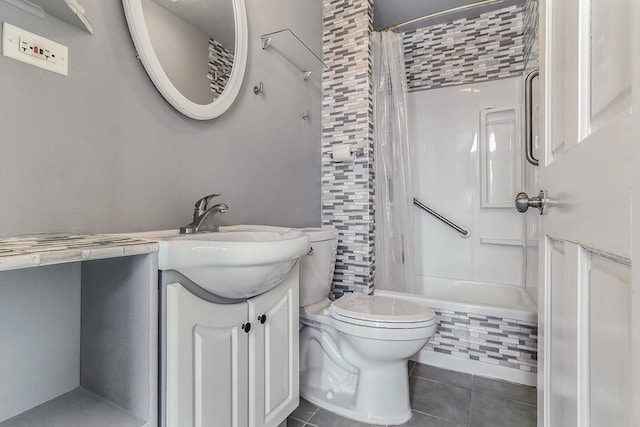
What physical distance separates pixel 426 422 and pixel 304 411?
0.53m

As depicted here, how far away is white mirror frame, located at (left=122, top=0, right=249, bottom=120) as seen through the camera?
0.93 m

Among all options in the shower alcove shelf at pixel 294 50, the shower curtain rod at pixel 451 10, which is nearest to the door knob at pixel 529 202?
the shower alcove shelf at pixel 294 50

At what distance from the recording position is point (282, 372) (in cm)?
106

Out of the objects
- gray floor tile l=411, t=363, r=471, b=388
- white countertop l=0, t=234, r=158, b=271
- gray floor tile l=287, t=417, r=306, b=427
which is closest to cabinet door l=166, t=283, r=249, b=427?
white countertop l=0, t=234, r=158, b=271

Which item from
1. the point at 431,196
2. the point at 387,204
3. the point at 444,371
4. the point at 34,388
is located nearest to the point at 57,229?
the point at 34,388

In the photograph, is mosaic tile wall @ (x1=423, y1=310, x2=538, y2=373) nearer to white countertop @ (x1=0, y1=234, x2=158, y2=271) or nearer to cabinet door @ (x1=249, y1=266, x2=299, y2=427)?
cabinet door @ (x1=249, y1=266, x2=299, y2=427)

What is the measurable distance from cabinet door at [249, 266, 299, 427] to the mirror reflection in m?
0.78

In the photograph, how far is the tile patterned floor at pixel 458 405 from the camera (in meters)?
1.32

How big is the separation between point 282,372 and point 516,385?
1.32 m

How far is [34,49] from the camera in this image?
28.8 inches

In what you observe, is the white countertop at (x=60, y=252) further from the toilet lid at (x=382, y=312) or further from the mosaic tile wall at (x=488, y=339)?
the mosaic tile wall at (x=488, y=339)

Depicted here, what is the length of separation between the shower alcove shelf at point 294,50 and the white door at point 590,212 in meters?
1.19

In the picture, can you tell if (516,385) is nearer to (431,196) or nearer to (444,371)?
(444,371)

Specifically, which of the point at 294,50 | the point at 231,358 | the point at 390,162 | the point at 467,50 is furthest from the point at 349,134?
the point at 231,358
